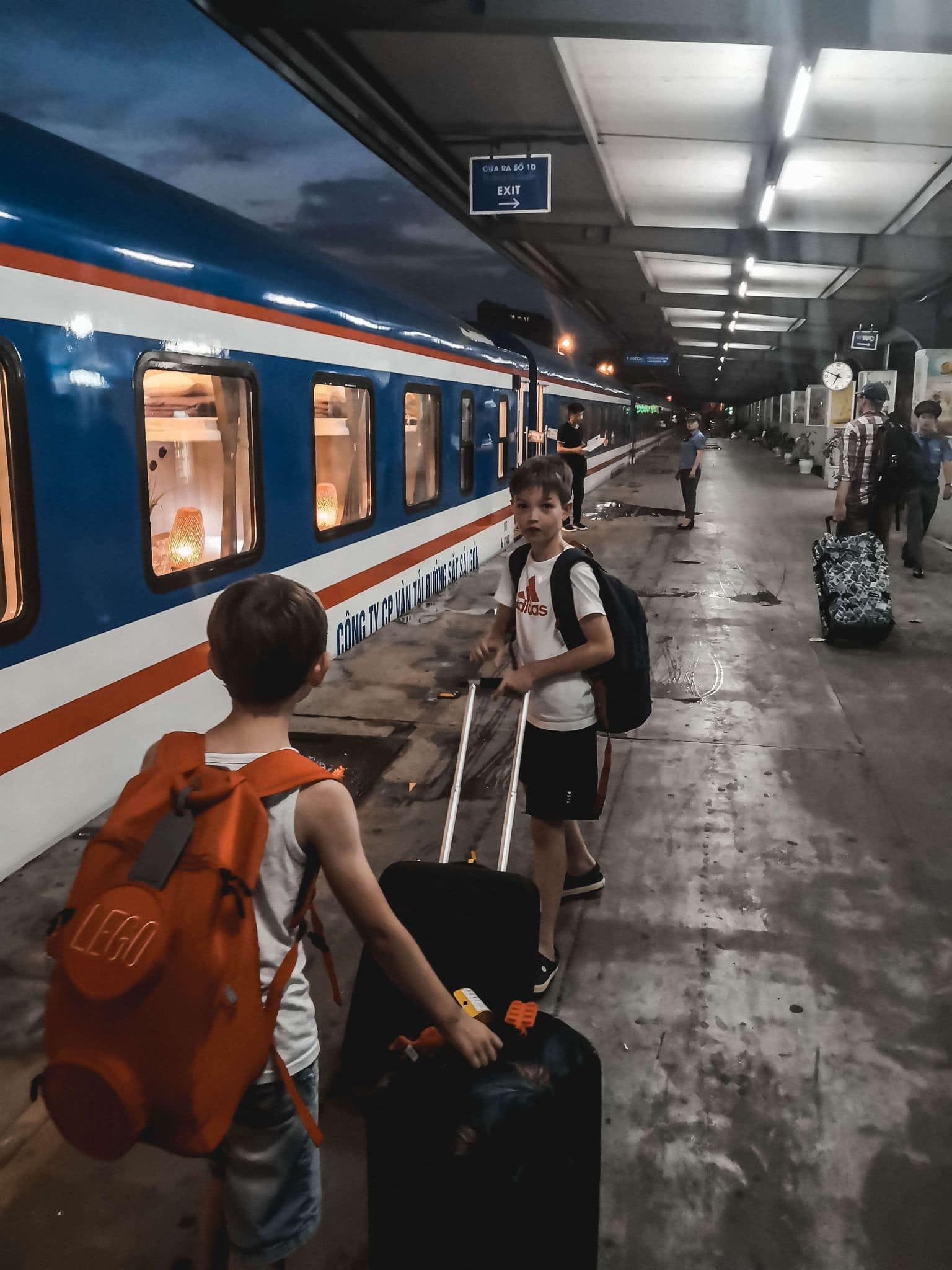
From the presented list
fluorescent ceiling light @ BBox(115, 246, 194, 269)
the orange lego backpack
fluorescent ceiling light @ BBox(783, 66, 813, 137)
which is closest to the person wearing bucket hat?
fluorescent ceiling light @ BBox(783, 66, 813, 137)

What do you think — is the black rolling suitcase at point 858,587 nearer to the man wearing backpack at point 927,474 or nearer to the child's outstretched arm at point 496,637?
the man wearing backpack at point 927,474

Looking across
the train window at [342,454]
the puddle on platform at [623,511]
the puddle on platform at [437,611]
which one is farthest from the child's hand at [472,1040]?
the puddle on platform at [623,511]

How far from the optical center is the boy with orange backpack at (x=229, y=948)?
1445 millimetres

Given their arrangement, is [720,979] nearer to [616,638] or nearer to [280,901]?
[616,638]

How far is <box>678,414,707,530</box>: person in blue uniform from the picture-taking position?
14578mm

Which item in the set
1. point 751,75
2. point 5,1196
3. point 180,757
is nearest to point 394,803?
point 5,1196

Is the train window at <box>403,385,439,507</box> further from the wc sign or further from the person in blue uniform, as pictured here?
the person in blue uniform

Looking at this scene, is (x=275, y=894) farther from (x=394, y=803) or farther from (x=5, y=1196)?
(x=394, y=803)

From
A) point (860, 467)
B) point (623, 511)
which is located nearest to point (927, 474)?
point (860, 467)

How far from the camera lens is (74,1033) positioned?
4.82 ft

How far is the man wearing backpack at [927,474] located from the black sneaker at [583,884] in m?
7.69

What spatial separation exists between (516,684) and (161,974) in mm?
1772

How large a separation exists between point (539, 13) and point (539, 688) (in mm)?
6985

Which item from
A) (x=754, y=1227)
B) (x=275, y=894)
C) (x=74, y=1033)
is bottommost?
(x=754, y=1227)
